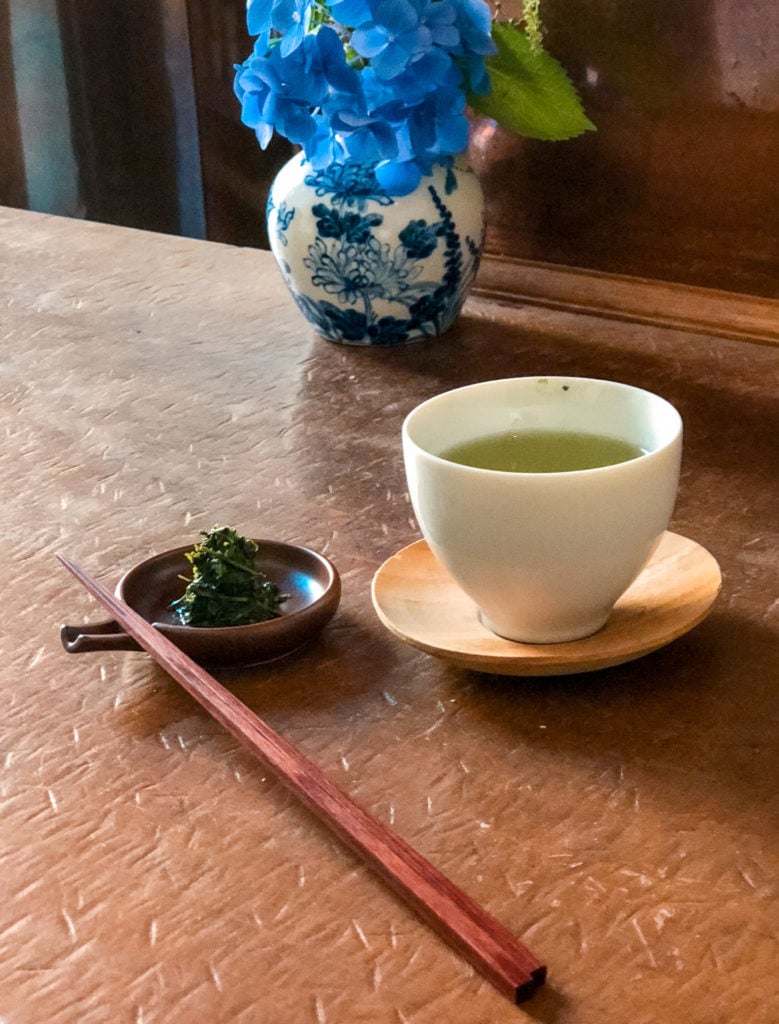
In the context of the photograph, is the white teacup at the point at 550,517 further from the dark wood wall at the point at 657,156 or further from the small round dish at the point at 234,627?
the dark wood wall at the point at 657,156

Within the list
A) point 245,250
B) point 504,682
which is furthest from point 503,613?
point 245,250

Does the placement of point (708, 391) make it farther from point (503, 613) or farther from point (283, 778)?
point (283, 778)

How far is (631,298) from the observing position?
3.92ft

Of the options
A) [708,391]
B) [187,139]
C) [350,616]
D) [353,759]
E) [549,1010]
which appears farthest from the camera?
[187,139]

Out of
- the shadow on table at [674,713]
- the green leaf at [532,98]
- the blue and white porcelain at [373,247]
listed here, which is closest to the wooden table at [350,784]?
the shadow on table at [674,713]

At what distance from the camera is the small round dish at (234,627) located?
0.58 m

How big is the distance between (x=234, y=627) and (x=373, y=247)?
1.82 ft

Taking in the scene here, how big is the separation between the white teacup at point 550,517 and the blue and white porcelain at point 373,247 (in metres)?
0.49

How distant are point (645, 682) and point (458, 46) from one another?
648 mm

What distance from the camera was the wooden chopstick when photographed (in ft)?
1.32

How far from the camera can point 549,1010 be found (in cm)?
40

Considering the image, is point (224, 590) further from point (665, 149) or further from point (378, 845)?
point (665, 149)

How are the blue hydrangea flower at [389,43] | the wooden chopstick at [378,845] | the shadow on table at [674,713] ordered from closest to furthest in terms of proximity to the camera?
the wooden chopstick at [378,845] → the shadow on table at [674,713] → the blue hydrangea flower at [389,43]

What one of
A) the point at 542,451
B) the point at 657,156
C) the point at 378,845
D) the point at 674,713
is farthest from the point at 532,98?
the point at 378,845
